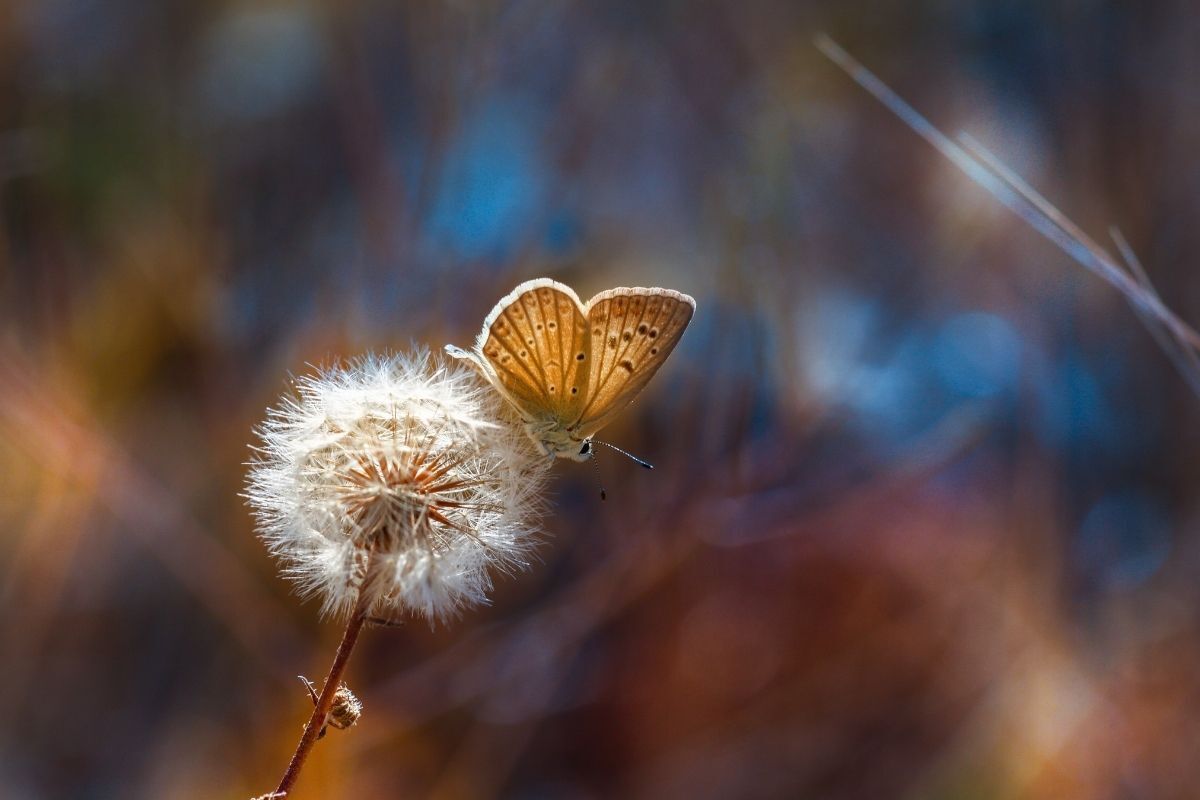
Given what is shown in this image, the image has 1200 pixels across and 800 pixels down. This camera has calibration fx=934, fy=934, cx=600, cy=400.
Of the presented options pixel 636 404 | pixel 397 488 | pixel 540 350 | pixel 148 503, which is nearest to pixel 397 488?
pixel 397 488

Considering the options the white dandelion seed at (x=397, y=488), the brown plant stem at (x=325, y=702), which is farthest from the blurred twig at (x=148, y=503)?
the brown plant stem at (x=325, y=702)

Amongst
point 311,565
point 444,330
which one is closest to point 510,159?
point 444,330

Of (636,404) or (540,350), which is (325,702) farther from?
(636,404)

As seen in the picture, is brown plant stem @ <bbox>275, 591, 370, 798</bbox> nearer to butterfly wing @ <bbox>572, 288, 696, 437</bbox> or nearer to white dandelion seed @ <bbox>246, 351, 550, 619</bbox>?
white dandelion seed @ <bbox>246, 351, 550, 619</bbox>

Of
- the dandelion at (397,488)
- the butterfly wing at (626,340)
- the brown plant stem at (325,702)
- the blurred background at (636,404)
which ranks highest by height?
the blurred background at (636,404)

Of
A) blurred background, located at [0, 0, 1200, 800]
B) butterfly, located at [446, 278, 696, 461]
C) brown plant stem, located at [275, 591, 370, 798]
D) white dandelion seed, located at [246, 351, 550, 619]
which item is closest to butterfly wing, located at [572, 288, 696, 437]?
butterfly, located at [446, 278, 696, 461]

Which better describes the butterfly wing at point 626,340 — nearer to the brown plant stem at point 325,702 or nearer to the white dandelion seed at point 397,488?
the white dandelion seed at point 397,488
